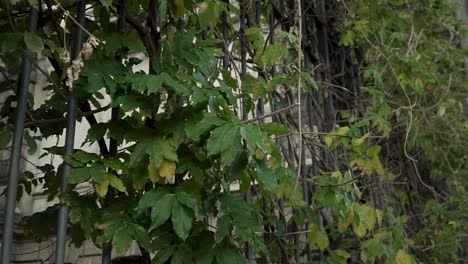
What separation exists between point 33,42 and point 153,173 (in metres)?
0.48

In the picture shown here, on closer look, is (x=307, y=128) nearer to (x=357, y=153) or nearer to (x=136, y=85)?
(x=357, y=153)

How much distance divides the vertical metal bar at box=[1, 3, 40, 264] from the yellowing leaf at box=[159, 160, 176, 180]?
0.39 metres

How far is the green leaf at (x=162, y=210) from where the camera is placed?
149cm

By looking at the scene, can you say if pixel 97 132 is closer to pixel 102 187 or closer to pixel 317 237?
pixel 102 187

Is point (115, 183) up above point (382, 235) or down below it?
above

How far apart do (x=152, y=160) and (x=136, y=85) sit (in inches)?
8.8

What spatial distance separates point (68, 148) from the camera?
1.48 m

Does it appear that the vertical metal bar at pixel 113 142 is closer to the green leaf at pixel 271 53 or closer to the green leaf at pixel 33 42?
the green leaf at pixel 33 42

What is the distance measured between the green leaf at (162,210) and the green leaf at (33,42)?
53 centimetres

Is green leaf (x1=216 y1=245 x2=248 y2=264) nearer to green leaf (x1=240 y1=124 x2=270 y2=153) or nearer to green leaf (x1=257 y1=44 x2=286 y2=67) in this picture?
green leaf (x1=240 y1=124 x2=270 y2=153)

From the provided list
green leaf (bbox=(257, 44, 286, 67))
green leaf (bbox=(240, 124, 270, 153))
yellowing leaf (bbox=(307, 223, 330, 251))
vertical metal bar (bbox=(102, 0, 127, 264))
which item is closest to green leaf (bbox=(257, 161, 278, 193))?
green leaf (bbox=(240, 124, 270, 153))

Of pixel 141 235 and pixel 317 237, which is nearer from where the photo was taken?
pixel 141 235

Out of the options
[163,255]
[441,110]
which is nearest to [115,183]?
[163,255]

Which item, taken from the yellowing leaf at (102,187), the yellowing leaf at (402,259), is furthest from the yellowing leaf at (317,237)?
the yellowing leaf at (102,187)
